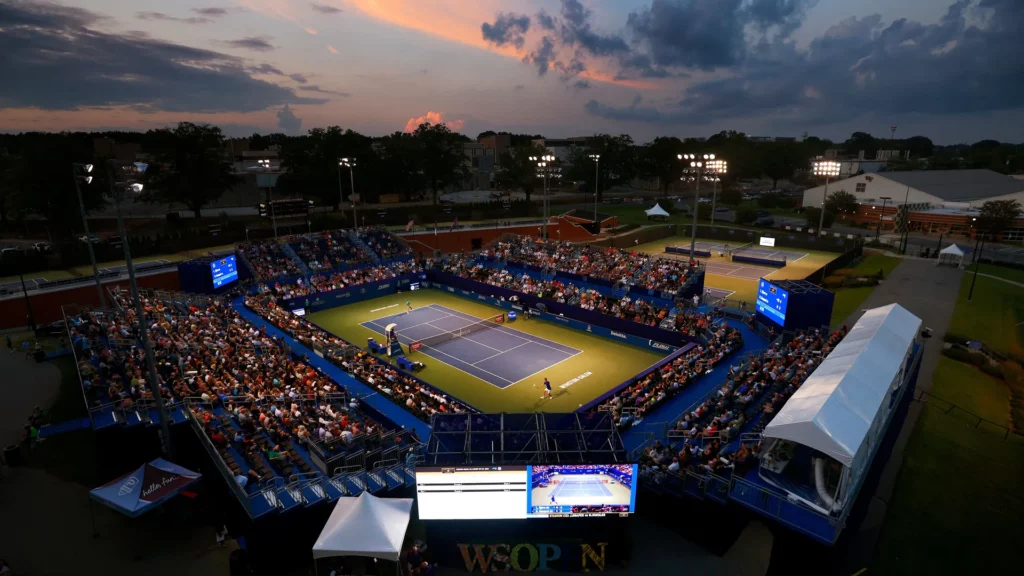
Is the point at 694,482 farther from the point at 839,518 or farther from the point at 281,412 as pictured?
the point at 281,412

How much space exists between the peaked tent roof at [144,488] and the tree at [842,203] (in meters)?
75.0

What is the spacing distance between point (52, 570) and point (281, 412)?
6503mm

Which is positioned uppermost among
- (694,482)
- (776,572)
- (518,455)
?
(518,455)

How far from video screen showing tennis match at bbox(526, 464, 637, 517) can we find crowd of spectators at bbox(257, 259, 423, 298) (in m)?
27.8

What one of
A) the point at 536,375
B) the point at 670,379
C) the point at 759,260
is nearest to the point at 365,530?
the point at 670,379

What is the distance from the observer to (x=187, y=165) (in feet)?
171

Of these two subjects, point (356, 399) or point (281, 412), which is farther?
point (356, 399)

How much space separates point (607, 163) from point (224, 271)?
69209mm

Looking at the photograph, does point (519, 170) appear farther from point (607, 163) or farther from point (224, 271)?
point (224, 271)

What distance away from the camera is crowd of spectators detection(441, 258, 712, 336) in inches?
1115

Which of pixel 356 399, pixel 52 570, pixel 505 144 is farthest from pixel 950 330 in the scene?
pixel 505 144

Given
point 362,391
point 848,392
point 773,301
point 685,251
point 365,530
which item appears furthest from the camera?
point 685,251

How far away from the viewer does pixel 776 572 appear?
1245cm

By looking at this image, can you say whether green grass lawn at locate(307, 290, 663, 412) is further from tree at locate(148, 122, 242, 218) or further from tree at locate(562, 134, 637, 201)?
tree at locate(562, 134, 637, 201)
